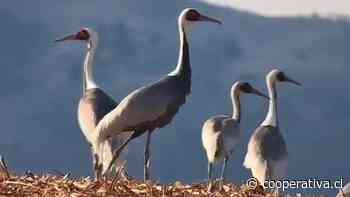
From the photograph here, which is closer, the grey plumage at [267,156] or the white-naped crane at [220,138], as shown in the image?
the grey plumage at [267,156]

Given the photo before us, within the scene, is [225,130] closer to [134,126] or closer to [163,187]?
[134,126]

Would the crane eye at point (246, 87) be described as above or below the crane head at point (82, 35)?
below

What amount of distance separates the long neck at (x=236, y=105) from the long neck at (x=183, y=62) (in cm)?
124

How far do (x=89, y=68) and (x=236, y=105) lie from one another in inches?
66.3

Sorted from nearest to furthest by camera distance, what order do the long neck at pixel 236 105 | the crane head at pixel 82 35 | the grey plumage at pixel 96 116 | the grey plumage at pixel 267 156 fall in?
the grey plumage at pixel 267 156 < the grey plumage at pixel 96 116 < the long neck at pixel 236 105 < the crane head at pixel 82 35

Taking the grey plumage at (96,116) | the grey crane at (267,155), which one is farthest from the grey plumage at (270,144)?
the grey plumage at (96,116)

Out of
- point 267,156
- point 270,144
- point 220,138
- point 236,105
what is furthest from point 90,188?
point 236,105

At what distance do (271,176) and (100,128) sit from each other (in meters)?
1.62

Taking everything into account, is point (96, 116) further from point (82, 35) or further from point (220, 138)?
point (82, 35)

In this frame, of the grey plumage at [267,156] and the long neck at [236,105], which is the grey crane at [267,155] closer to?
the grey plumage at [267,156]

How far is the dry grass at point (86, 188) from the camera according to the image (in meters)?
7.26

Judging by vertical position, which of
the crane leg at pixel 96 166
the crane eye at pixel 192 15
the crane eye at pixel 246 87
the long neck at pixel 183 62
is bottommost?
the crane leg at pixel 96 166

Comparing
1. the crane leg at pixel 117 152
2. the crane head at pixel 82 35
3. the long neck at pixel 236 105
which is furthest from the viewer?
the crane head at pixel 82 35

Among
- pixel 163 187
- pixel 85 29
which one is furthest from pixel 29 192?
pixel 85 29
